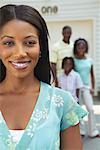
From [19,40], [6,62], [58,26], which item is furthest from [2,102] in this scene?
[58,26]

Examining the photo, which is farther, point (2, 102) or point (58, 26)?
point (58, 26)

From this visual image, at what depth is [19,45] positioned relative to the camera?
Answer: 5.06ft

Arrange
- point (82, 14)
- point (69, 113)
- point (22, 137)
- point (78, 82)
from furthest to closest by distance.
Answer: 1. point (82, 14)
2. point (78, 82)
3. point (69, 113)
4. point (22, 137)

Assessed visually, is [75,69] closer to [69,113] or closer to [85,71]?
[85,71]

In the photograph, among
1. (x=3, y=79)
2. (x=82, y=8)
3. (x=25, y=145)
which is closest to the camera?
(x=25, y=145)

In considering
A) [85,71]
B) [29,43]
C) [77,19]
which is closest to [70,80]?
[85,71]

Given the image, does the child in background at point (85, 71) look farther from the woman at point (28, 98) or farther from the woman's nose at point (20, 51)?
the woman's nose at point (20, 51)

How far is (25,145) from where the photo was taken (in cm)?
148

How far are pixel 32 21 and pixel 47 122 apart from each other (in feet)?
1.29

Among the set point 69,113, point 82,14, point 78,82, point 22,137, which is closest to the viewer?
point 22,137

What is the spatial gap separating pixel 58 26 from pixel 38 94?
12.2 m

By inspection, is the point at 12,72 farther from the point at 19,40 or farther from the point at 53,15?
the point at 53,15

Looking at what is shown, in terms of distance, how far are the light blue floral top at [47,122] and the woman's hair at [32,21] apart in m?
0.10

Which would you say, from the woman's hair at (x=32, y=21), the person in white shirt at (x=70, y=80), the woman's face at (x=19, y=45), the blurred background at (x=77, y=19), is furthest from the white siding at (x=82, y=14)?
the woman's face at (x=19, y=45)
